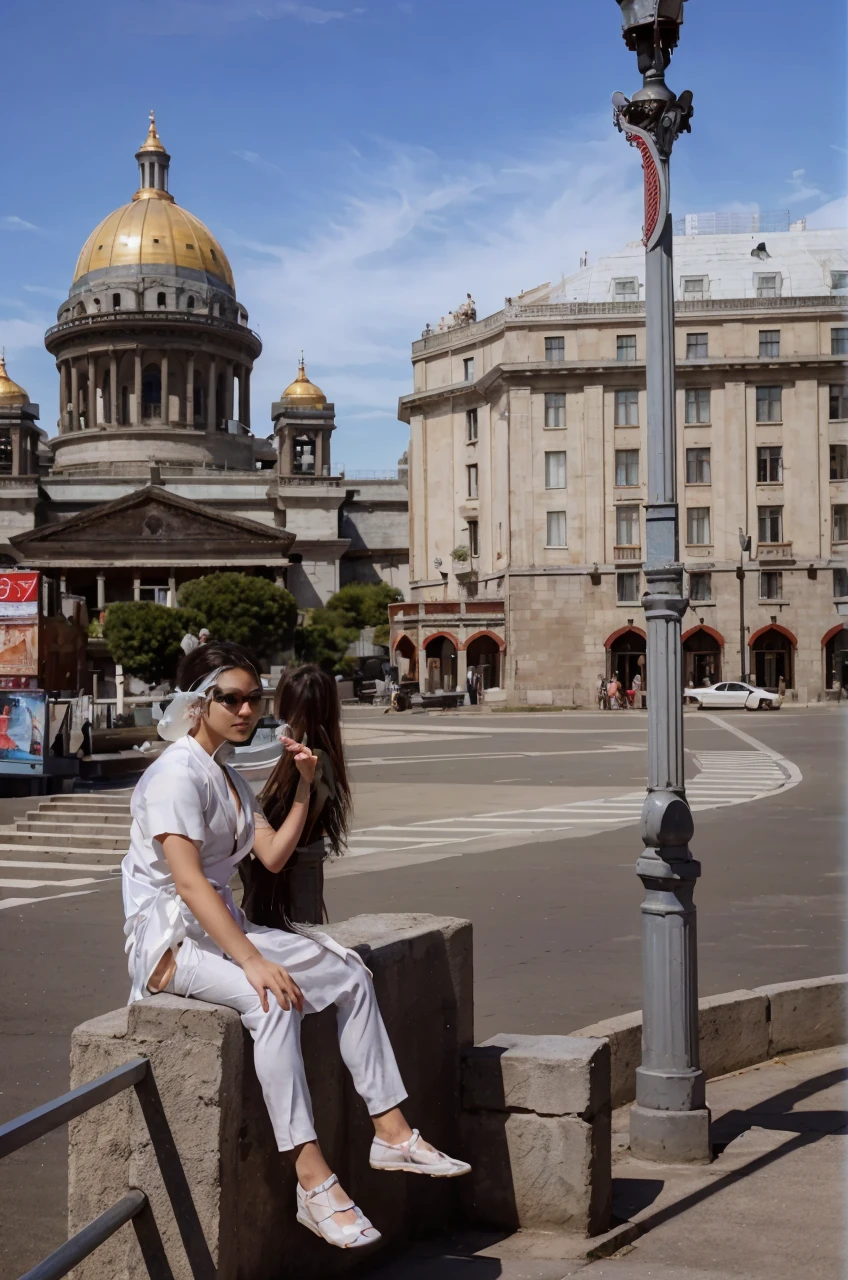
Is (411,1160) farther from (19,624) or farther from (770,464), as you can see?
(770,464)

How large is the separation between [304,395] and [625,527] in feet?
180

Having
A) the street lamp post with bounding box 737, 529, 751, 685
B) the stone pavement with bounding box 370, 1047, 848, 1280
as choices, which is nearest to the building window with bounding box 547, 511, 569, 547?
the street lamp post with bounding box 737, 529, 751, 685

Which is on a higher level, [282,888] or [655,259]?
[655,259]

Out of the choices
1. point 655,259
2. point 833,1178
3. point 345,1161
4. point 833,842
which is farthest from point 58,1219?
point 833,842

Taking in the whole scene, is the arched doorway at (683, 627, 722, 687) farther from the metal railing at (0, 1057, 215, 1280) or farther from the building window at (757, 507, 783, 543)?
the metal railing at (0, 1057, 215, 1280)

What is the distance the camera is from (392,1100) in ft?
14.0

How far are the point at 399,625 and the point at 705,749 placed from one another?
39048 mm

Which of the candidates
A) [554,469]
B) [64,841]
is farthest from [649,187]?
[554,469]

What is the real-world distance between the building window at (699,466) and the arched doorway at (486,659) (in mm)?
11486

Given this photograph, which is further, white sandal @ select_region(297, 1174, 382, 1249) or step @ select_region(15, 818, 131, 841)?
step @ select_region(15, 818, 131, 841)

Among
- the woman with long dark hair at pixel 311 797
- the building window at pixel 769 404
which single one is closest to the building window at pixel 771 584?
the building window at pixel 769 404

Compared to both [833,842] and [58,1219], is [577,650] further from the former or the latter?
[58,1219]

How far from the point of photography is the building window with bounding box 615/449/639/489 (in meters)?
64.4

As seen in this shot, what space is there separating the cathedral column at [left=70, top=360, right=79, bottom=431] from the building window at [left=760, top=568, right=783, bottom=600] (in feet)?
219
